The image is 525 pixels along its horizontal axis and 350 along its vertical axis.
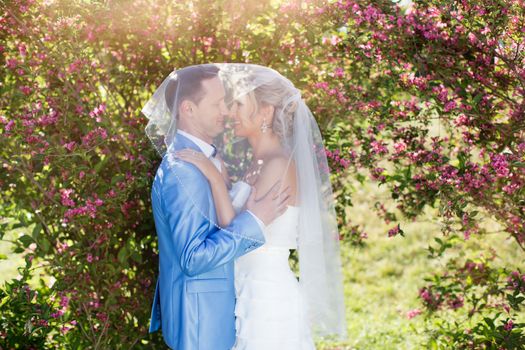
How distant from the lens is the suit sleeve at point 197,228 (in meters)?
2.57

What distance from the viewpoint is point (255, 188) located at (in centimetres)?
287

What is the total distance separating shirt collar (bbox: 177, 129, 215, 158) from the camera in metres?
2.83

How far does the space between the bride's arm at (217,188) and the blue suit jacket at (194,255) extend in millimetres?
26

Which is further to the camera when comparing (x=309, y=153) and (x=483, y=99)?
(x=483, y=99)

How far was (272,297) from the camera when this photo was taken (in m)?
2.88

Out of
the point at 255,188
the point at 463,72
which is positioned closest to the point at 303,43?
the point at 463,72

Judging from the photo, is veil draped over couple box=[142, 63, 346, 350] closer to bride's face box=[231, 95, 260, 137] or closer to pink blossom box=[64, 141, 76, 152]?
bride's face box=[231, 95, 260, 137]

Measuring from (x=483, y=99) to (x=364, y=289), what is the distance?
3.43 m

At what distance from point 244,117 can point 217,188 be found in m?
0.41

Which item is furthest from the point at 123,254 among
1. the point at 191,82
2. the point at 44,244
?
the point at 191,82

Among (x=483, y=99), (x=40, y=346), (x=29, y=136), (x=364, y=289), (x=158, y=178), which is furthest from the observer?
(x=364, y=289)

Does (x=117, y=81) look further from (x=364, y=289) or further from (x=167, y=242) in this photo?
(x=364, y=289)

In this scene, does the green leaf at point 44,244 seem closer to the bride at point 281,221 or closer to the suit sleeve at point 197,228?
the suit sleeve at point 197,228

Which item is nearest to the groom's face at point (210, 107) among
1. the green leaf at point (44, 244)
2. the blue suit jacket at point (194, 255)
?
the blue suit jacket at point (194, 255)
